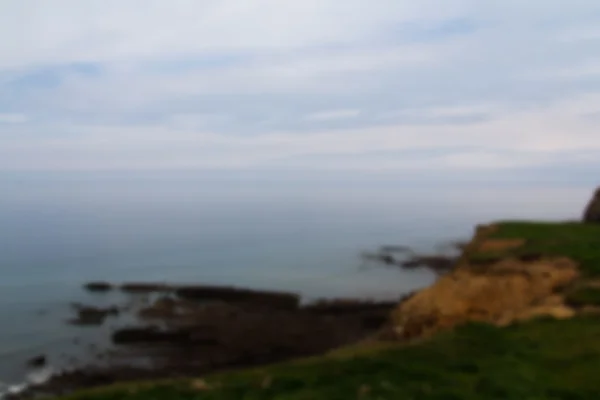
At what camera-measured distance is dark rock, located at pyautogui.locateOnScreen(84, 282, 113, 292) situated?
43.2 metres

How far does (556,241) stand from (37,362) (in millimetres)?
20056

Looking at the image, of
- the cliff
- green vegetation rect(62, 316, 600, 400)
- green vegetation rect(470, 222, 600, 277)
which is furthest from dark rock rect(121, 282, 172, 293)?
green vegetation rect(62, 316, 600, 400)

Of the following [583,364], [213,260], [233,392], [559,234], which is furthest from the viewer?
[213,260]

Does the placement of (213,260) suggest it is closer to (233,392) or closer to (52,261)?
(52,261)

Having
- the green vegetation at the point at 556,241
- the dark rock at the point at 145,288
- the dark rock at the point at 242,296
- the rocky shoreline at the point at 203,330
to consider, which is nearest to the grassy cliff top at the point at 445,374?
the green vegetation at the point at 556,241

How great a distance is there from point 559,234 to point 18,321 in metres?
27.1

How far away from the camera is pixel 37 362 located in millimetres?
24797

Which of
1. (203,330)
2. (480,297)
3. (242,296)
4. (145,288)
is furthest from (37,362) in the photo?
(145,288)

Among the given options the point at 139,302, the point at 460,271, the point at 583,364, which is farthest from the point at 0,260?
the point at 583,364

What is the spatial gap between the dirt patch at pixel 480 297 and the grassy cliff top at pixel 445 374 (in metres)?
4.64

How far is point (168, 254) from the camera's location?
64.9 metres

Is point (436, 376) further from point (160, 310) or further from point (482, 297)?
point (160, 310)

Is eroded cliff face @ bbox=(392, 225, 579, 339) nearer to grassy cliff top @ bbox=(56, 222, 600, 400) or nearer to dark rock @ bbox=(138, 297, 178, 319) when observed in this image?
grassy cliff top @ bbox=(56, 222, 600, 400)

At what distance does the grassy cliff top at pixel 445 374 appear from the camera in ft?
24.2
